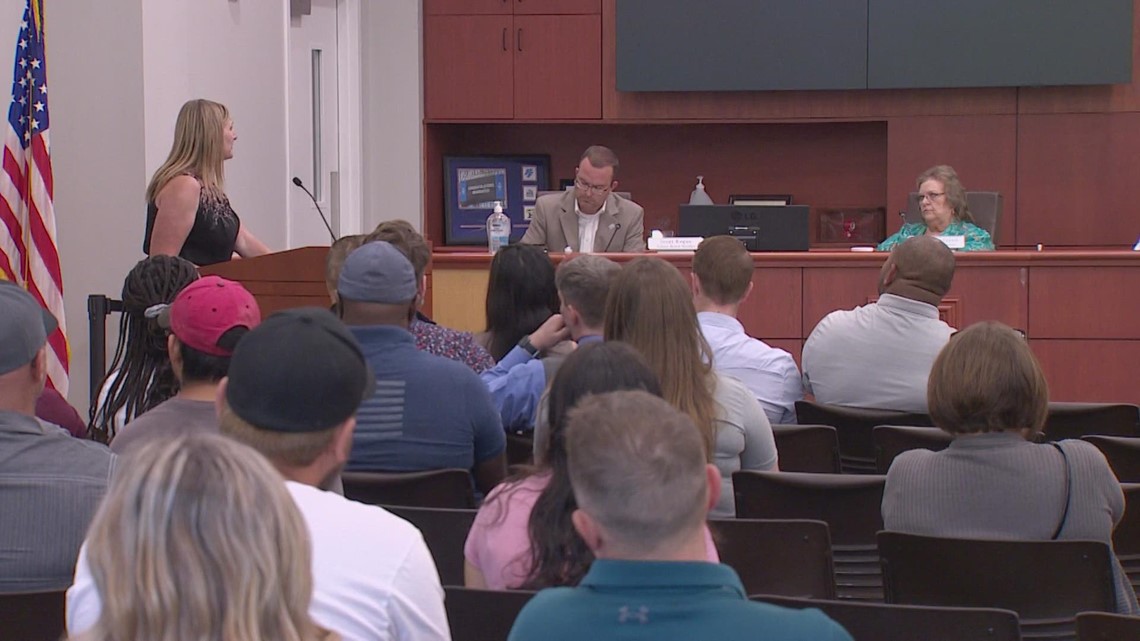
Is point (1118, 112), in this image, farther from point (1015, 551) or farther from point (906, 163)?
point (1015, 551)

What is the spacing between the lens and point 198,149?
5.23m

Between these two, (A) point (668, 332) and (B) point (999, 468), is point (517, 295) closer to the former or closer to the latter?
(A) point (668, 332)

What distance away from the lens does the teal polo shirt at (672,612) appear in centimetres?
144

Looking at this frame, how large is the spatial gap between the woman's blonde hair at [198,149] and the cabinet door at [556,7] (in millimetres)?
3932

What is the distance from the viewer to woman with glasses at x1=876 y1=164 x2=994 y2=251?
276 inches

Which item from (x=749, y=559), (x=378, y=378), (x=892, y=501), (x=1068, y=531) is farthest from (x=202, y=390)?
(x=1068, y=531)

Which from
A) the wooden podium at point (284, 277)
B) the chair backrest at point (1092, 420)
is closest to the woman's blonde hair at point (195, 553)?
the chair backrest at point (1092, 420)

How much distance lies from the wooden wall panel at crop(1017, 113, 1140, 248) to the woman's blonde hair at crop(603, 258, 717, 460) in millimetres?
6067

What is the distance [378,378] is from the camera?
316cm

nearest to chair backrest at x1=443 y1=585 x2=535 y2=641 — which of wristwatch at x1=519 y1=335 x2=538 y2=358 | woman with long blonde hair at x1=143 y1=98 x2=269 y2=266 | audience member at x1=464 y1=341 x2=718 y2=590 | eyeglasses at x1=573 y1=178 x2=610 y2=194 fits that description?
audience member at x1=464 y1=341 x2=718 y2=590

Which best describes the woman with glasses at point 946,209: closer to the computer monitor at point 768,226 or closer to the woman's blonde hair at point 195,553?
the computer monitor at point 768,226

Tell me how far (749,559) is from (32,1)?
13.3 ft

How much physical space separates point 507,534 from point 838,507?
109 cm

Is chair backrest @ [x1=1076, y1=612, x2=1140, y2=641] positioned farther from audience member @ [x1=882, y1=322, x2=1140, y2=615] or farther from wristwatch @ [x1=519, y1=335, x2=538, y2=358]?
wristwatch @ [x1=519, y1=335, x2=538, y2=358]
